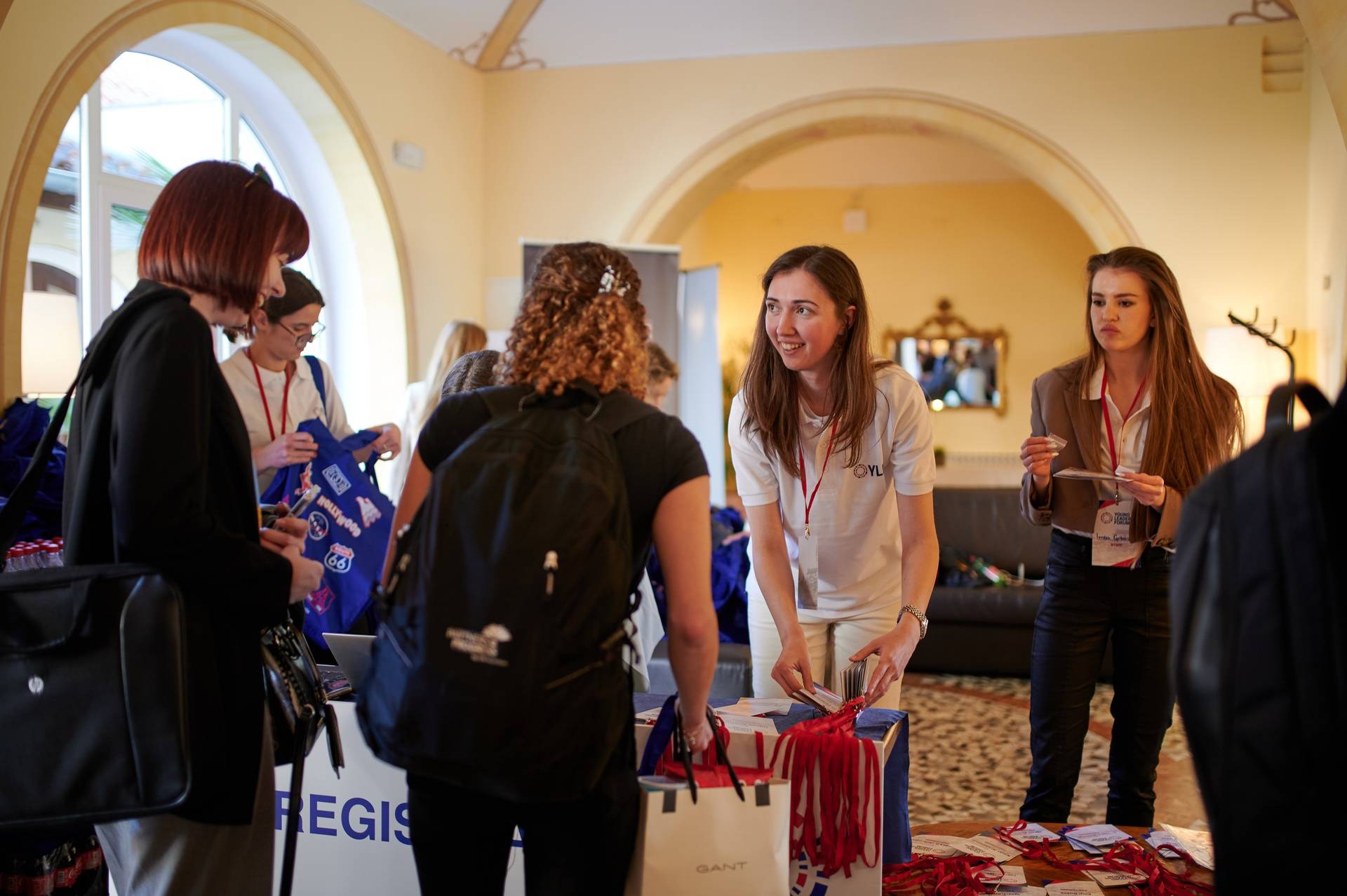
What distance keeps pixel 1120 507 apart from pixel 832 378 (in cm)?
74

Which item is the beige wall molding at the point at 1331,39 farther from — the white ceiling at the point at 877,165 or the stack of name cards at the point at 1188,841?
the white ceiling at the point at 877,165

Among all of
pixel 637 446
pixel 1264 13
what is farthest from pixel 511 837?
pixel 1264 13

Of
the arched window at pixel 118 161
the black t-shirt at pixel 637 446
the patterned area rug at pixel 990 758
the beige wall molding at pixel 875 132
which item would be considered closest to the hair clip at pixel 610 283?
the black t-shirt at pixel 637 446

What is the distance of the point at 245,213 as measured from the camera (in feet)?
5.18

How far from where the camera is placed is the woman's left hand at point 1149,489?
7.91ft

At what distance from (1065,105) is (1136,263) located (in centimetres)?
493

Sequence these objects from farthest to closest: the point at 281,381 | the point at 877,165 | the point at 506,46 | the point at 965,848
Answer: the point at 877,165, the point at 506,46, the point at 281,381, the point at 965,848

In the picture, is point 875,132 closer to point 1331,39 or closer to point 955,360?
point 1331,39

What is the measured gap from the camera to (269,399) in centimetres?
315

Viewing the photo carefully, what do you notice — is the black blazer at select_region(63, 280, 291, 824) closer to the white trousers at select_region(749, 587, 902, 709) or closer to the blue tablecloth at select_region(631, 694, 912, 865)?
the blue tablecloth at select_region(631, 694, 912, 865)

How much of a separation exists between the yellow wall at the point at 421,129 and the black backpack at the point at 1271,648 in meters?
5.55

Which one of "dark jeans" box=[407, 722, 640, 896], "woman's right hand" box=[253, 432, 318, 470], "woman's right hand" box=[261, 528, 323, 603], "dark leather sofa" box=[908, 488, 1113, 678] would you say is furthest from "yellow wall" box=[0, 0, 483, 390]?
"dark jeans" box=[407, 722, 640, 896]

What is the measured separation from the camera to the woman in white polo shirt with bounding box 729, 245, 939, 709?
2354 millimetres

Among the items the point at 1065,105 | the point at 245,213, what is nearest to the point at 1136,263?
the point at 245,213
